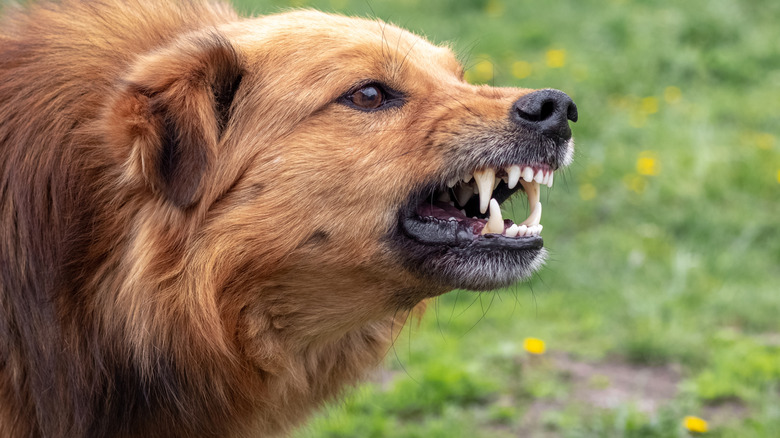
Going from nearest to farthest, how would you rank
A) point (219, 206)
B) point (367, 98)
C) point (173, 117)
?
point (173, 117), point (219, 206), point (367, 98)

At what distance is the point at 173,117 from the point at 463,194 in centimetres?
102

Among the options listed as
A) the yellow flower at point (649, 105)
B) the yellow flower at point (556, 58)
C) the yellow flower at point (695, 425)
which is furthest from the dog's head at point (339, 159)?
the yellow flower at point (556, 58)

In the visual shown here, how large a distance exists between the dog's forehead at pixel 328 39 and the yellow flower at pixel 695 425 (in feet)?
6.62

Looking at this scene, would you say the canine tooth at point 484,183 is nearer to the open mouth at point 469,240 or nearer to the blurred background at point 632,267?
the open mouth at point 469,240

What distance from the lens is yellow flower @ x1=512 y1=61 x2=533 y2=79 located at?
26.1 feet

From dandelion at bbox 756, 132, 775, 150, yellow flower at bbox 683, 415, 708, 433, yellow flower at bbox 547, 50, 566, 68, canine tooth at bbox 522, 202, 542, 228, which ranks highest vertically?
yellow flower at bbox 547, 50, 566, 68

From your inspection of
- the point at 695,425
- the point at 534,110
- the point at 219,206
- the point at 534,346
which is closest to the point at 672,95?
the point at 534,346

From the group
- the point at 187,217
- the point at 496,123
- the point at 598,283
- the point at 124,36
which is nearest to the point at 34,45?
the point at 124,36

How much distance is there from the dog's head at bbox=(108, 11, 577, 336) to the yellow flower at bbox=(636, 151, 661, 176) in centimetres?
360

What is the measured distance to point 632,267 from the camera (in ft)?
18.2

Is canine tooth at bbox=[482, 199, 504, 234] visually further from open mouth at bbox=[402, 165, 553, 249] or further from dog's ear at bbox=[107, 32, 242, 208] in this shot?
dog's ear at bbox=[107, 32, 242, 208]

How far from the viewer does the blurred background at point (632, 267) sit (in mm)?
4262

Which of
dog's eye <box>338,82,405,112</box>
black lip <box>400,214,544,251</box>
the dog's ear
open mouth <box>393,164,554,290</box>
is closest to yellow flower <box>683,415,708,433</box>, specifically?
open mouth <box>393,164,554,290</box>

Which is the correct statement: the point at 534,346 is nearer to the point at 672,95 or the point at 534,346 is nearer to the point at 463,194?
the point at 463,194
